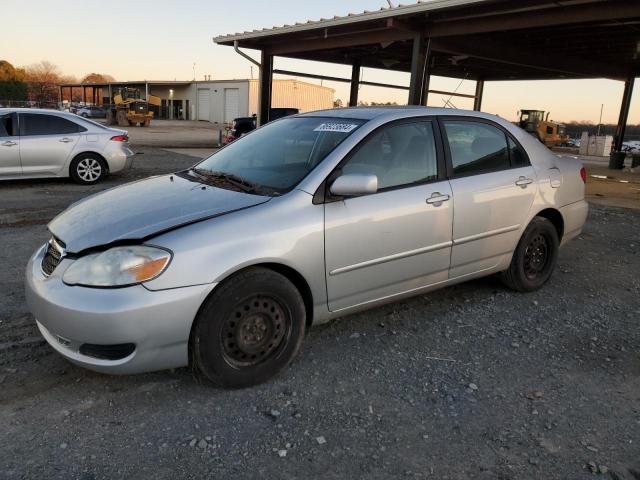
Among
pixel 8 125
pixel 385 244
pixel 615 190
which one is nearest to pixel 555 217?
pixel 385 244

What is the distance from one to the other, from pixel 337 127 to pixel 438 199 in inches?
34.6

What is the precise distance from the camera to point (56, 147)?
373 inches

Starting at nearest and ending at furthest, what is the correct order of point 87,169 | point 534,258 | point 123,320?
point 123,320 → point 534,258 → point 87,169

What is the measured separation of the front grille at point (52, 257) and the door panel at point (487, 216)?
263 cm

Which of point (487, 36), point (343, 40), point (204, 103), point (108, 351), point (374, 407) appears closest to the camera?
point (108, 351)

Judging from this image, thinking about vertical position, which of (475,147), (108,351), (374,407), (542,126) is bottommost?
(374,407)

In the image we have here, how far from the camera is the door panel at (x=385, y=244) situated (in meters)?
3.26

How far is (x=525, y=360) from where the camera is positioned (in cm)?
349

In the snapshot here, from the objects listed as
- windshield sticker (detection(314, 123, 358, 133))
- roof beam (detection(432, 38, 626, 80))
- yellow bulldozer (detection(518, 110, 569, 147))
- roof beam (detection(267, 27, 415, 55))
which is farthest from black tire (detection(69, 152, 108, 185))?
yellow bulldozer (detection(518, 110, 569, 147))

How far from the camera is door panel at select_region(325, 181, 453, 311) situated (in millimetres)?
3264

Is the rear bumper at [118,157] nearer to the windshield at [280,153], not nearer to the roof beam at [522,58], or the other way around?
the windshield at [280,153]

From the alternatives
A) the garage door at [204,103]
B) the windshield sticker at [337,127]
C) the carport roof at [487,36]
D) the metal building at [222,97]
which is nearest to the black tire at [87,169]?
the carport roof at [487,36]

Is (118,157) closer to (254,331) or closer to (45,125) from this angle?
(45,125)

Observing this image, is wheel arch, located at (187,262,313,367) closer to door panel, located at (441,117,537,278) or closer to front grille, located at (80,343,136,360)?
front grille, located at (80,343,136,360)
